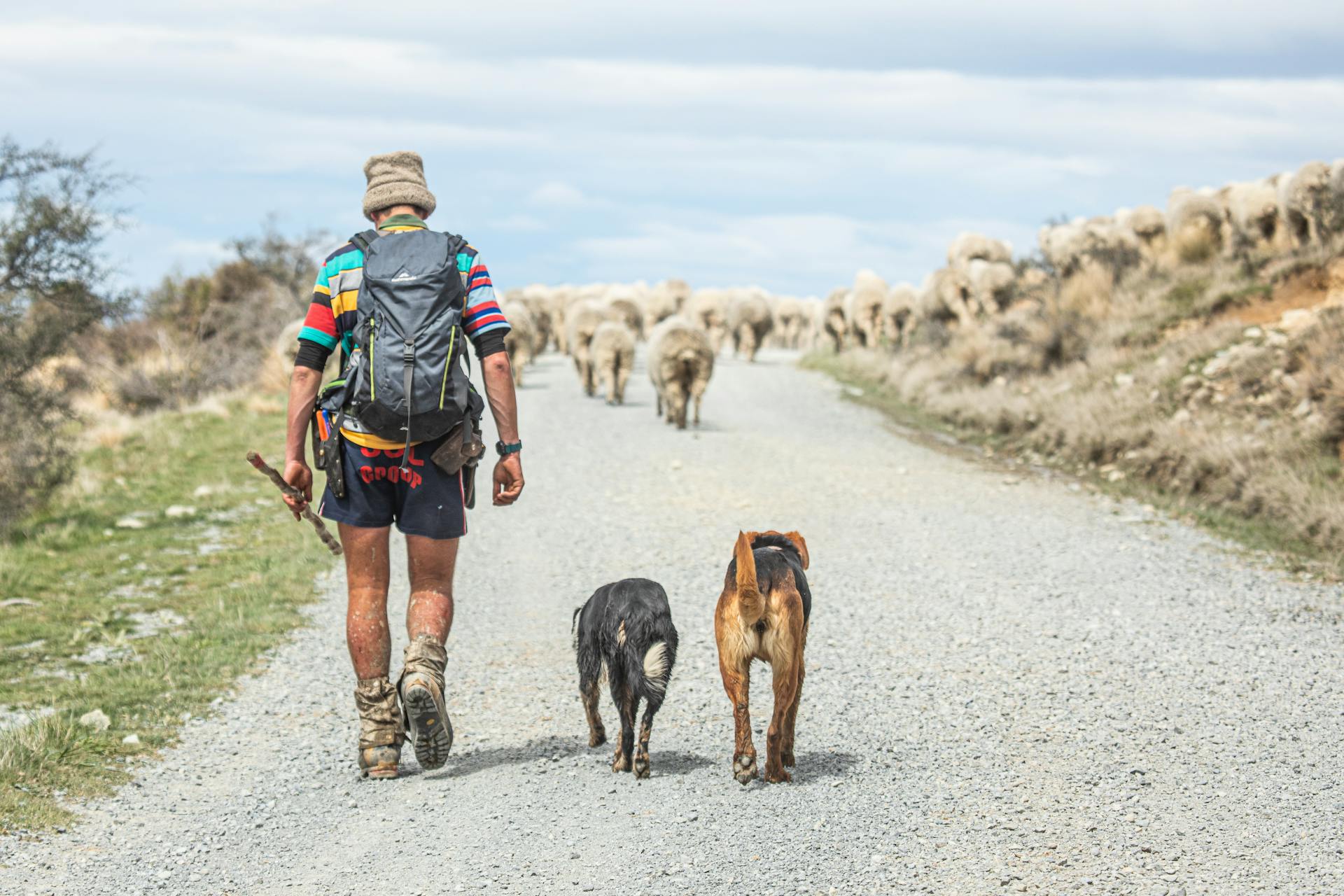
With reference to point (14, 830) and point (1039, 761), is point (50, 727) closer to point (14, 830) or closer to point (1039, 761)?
point (14, 830)

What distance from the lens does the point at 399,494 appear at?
4.91 meters

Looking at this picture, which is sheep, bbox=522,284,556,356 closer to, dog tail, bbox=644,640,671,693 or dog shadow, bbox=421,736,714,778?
dog shadow, bbox=421,736,714,778

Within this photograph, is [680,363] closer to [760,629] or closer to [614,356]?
[614,356]

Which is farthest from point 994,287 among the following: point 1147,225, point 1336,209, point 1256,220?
point 1336,209

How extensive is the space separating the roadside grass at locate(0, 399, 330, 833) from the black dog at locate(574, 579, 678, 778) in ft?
6.85

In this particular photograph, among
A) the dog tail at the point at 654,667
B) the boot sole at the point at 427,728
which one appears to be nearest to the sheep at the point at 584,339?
the boot sole at the point at 427,728

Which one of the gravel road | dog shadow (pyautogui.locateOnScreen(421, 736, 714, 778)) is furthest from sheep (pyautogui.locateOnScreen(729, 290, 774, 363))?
dog shadow (pyautogui.locateOnScreen(421, 736, 714, 778))

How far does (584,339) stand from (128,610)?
17253mm

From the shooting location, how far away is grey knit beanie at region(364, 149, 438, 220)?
16.3 ft

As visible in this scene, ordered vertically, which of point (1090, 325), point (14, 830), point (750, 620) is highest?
point (1090, 325)

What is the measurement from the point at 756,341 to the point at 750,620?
35117mm

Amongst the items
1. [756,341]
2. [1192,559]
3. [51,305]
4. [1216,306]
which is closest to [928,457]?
[1216,306]

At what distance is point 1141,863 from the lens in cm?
398

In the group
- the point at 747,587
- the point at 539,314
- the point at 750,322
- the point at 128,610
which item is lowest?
the point at 128,610
